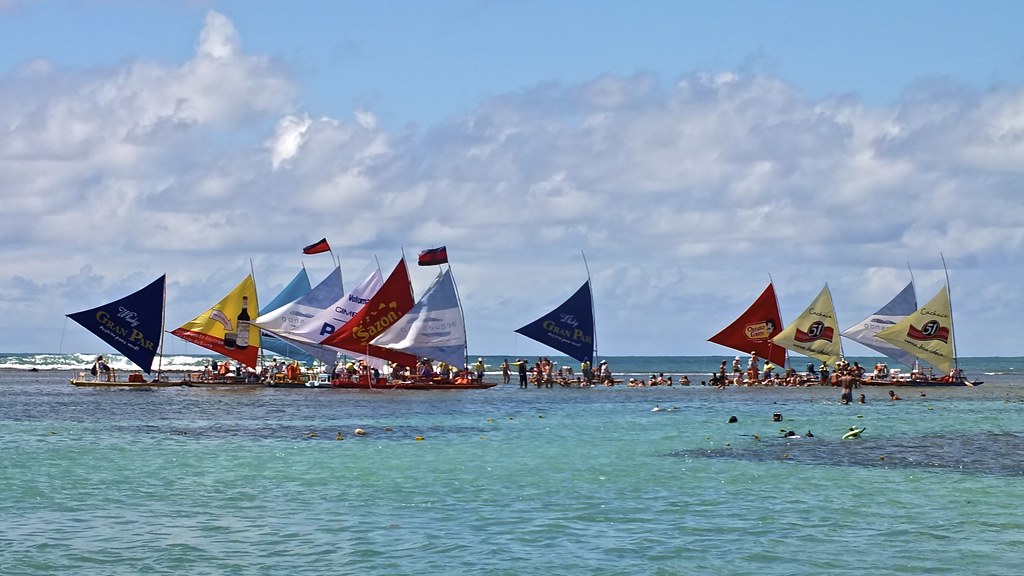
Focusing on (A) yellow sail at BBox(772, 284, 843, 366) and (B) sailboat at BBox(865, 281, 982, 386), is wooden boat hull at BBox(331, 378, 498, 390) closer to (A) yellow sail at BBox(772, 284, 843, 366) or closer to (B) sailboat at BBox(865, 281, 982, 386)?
(A) yellow sail at BBox(772, 284, 843, 366)

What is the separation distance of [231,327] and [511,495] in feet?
166

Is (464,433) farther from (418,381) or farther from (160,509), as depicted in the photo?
(418,381)

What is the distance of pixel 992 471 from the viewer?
28469 millimetres

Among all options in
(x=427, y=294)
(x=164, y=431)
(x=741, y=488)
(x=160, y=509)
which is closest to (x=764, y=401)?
(x=427, y=294)

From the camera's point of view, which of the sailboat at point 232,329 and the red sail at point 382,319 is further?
the sailboat at point 232,329

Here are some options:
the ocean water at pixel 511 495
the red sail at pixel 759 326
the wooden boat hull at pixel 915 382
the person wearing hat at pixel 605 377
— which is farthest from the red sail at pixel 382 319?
the wooden boat hull at pixel 915 382

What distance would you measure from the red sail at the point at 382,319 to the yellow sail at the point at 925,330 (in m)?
26.9

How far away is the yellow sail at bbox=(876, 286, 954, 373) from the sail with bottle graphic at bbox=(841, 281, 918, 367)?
16.6 inches

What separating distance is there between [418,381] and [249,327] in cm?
1192

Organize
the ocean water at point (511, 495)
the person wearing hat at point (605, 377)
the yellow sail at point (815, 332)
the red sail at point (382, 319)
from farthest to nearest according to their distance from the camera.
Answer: the person wearing hat at point (605, 377)
the yellow sail at point (815, 332)
the red sail at point (382, 319)
the ocean water at point (511, 495)

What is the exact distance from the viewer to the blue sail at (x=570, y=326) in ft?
241

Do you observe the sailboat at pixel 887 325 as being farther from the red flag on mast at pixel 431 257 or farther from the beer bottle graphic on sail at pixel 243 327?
the beer bottle graphic on sail at pixel 243 327

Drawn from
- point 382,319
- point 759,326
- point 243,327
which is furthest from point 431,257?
point 759,326

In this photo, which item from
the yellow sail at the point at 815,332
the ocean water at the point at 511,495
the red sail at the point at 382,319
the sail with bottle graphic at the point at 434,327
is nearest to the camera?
the ocean water at the point at 511,495
